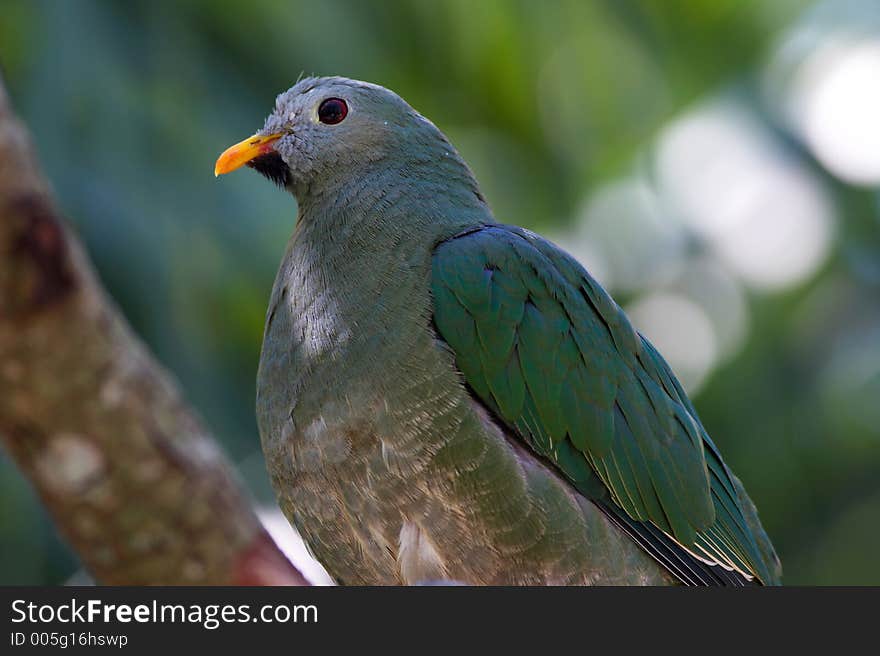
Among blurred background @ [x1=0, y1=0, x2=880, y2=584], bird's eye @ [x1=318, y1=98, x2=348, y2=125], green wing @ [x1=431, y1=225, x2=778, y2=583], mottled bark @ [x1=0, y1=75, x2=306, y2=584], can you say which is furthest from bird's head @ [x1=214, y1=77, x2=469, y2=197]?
blurred background @ [x1=0, y1=0, x2=880, y2=584]

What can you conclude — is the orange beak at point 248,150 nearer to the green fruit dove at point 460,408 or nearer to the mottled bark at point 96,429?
the green fruit dove at point 460,408

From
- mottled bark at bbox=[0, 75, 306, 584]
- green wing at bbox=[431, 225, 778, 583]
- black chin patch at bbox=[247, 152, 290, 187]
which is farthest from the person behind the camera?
black chin patch at bbox=[247, 152, 290, 187]

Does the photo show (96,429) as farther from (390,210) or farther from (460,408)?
(390,210)

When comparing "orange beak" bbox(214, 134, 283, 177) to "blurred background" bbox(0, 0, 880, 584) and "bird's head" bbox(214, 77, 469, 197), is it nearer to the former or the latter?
"bird's head" bbox(214, 77, 469, 197)

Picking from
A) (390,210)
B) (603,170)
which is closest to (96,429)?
(390,210)

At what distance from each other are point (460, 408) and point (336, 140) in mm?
1147

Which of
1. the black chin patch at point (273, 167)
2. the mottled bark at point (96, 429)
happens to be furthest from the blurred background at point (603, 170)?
the mottled bark at point (96, 429)

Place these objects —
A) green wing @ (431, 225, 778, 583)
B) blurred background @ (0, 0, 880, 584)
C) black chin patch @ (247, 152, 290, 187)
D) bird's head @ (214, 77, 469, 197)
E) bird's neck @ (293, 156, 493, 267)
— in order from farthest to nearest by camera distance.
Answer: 1. blurred background @ (0, 0, 880, 584)
2. black chin patch @ (247, 152, 290, 187)
3. bird's head @ (214, 77, 469, 197)
4. bird's neck @ (293, 156, 493, 267)
5. green wing @ (431, 225, 778, 583)

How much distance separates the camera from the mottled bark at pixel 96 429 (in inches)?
113

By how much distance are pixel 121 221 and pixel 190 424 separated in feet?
7.20

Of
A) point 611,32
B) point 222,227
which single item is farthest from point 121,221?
point 611,32

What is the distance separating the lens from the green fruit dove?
311 centimetres

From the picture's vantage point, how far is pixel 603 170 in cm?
890

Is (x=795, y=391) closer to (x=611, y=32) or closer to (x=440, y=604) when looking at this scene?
(x=611, y=32)
